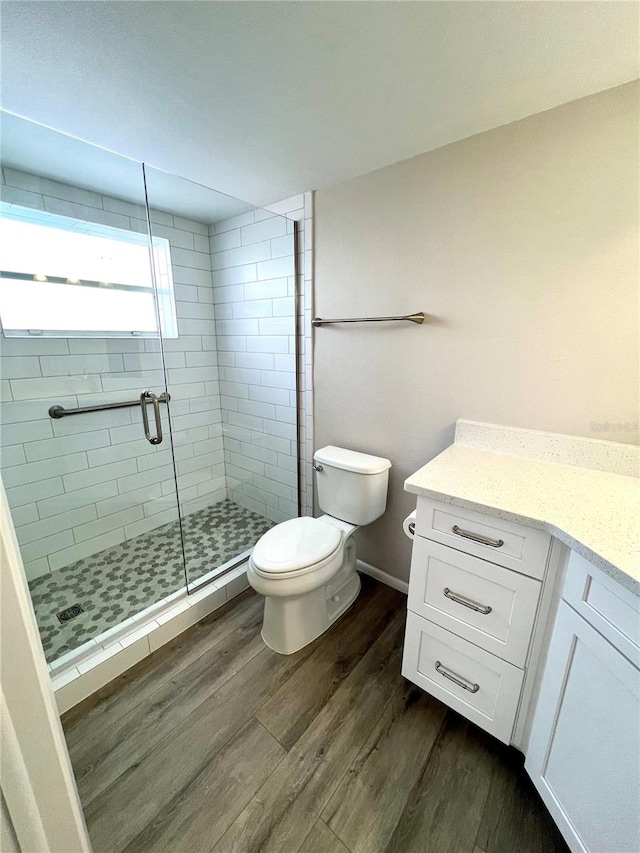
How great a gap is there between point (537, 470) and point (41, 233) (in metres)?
2.54

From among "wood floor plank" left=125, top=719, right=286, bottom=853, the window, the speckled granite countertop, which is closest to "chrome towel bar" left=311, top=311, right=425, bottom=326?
the speckled granite countertop

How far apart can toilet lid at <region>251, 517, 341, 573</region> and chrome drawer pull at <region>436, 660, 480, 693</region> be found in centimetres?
56

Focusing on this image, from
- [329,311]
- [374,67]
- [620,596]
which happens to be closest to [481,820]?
[620,596]

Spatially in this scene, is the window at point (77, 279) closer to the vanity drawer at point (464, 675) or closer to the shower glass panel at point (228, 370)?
the shower glass panel at point (228, 370)

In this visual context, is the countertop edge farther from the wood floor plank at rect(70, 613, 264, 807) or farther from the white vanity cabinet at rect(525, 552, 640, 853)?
the wood floor plank at rect(70, 613, 264, 807)

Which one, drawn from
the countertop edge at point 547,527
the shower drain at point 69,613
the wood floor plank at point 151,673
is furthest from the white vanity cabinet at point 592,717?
the shower drain at point 69,613

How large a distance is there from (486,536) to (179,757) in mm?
1238

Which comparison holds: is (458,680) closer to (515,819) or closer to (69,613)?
(515,819)

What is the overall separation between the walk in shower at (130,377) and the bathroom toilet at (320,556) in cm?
53

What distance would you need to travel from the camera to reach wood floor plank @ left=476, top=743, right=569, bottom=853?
3.02 ft

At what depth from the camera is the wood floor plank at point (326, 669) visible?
4.03 feet

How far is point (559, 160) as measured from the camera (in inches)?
44.0

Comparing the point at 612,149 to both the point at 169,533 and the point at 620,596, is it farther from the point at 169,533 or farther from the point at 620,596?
the point at 169,533

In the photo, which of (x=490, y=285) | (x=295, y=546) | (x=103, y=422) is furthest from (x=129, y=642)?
(x=490, y=285)
